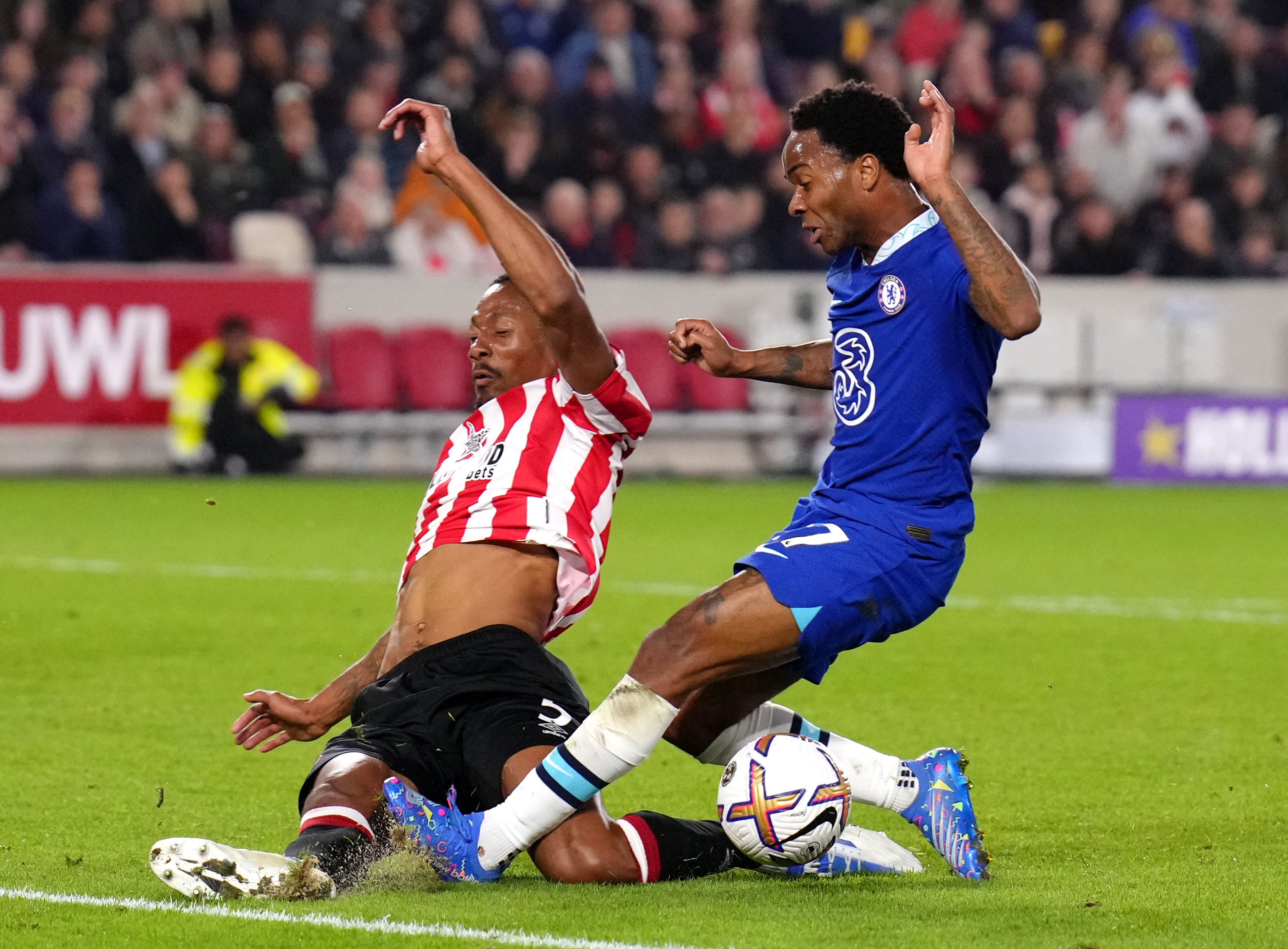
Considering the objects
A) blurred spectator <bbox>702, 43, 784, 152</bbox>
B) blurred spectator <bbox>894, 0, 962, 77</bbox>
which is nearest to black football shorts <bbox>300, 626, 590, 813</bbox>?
blurred spectator <bbox>702, 43, 784, 152</bbox>

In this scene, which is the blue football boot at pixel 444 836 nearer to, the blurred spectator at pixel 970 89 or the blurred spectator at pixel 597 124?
the blurred spectator at pixel 597 124

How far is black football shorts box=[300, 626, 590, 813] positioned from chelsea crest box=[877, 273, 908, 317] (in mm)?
1146

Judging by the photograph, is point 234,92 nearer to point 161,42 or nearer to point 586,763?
point 161,42

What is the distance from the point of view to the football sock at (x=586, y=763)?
4215 millimetres

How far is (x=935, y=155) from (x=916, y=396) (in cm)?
57

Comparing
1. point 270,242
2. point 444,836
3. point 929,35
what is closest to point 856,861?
point 444,836

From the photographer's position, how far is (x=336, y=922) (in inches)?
151

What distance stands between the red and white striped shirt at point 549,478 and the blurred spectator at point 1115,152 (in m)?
15.7

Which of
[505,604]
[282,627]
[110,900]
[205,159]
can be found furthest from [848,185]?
[205,159]

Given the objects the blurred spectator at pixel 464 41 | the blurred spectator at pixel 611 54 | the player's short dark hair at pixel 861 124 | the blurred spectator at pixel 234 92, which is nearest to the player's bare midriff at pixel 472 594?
the player's short dark hair at pixel 861 124

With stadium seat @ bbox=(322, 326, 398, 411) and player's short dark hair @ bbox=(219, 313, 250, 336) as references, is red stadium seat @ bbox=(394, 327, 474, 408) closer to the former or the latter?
stadium seat @ bbox=(322, 326, 398, 411)

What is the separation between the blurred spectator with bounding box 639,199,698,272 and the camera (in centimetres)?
1797

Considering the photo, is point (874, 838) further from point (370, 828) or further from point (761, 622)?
point (370, 828)

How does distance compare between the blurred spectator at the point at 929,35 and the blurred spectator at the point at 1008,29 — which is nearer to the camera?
the blurred spectator at the point at 929,35
